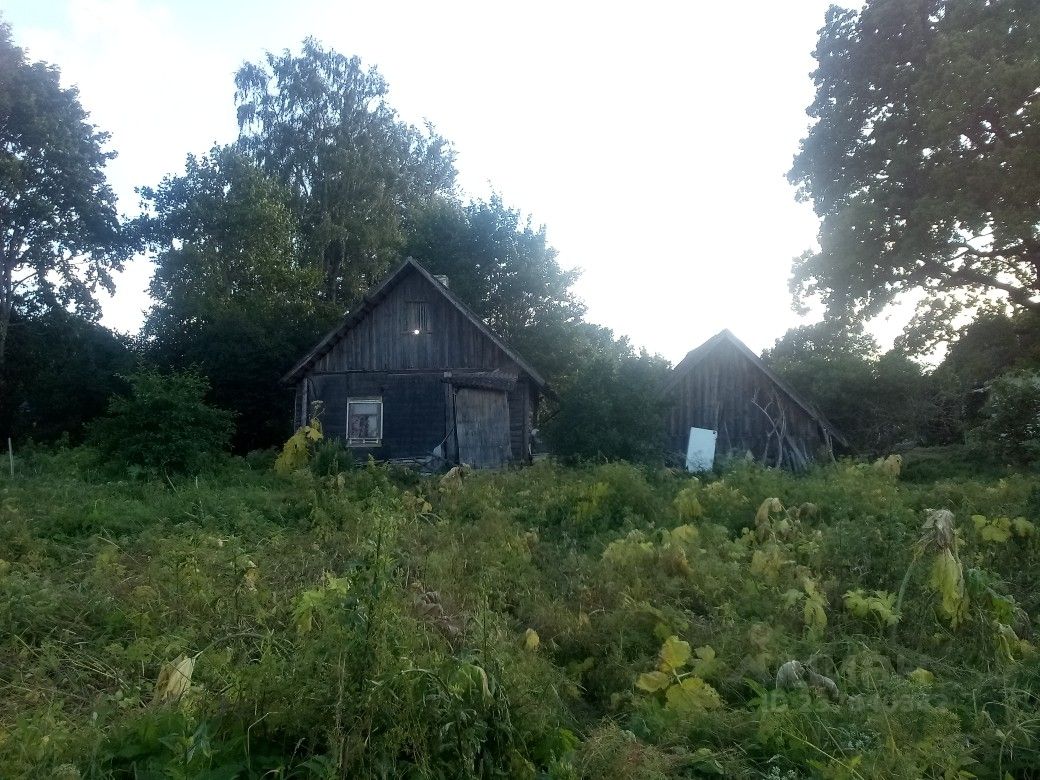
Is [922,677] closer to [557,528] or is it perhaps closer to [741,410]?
[557,528]

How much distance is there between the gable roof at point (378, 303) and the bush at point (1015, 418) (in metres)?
9.46

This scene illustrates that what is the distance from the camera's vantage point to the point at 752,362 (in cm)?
2050

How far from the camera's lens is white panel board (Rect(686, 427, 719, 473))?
20.5 m

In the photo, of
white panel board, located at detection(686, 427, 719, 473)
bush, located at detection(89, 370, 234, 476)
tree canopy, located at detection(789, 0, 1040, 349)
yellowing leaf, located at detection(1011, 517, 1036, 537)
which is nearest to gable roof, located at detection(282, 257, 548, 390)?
white panel board, located at detection(686, 427, 719, 473)

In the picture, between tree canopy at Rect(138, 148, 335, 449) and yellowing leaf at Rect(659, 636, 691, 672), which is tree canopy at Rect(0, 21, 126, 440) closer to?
tree canopy at Rect(138, 148, 335, 449)

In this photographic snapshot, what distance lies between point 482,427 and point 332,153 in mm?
17783

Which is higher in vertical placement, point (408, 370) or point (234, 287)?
point (234, 287)

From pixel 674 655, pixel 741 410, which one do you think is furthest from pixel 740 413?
pixel 674 655

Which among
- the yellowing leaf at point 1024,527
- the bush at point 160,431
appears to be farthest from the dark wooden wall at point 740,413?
the yellowing leaf at point 1024,527

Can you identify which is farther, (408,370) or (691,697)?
(408,370)

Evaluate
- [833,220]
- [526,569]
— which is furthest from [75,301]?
[526,569]

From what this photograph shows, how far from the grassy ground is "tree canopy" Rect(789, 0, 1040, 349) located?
37.2ft

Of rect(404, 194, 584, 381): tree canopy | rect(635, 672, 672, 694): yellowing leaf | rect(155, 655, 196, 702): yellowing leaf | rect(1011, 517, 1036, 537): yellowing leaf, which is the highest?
rect(404, 194, 584, 381): tree canopy

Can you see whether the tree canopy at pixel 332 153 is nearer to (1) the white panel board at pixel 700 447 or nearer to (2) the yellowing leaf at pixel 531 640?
(1) the white panel board at pixel 700 447
